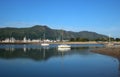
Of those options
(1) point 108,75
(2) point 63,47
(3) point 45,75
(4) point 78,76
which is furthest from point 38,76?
(2) point 63,47

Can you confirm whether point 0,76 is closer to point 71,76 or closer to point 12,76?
point 12,76

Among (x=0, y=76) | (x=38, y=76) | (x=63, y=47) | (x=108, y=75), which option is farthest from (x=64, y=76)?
(x=63, y=47)

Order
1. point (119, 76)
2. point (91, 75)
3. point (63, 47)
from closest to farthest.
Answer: point (119, 76), point (91, 75), point (63, 47)

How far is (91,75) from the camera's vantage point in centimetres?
2466

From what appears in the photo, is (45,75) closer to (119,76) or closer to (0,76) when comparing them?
(0,76)

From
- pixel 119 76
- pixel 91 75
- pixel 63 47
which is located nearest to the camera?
pixel 119 76

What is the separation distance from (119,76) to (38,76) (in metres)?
8.83

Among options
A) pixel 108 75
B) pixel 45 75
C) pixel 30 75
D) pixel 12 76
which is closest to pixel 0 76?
pixel 12 76

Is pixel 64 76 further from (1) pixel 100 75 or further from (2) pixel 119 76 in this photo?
(2) pixel 119 76

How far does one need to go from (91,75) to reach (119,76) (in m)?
3.21

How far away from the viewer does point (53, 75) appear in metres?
25.1

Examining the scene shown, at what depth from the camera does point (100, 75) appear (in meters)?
24.4

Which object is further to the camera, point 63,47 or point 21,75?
point 63,47

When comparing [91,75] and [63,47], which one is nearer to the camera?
[91,75]
